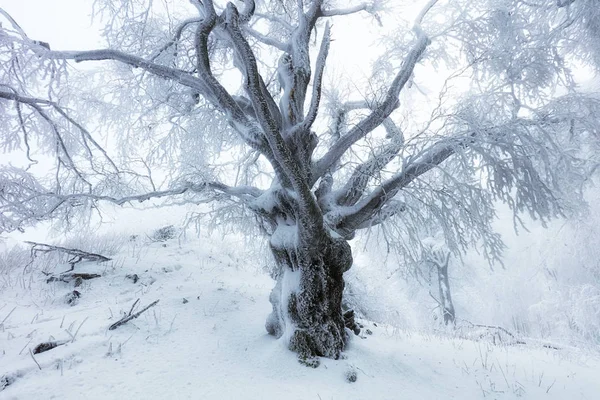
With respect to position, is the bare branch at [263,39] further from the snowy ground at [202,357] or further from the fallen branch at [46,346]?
the fallen branch at [46,346]

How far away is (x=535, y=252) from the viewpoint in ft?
49.0

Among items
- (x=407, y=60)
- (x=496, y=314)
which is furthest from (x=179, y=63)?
(x=496, y=314)

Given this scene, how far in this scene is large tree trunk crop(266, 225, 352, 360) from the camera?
3.90 meters

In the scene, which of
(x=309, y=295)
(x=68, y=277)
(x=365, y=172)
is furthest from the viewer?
(x=68, y=277)

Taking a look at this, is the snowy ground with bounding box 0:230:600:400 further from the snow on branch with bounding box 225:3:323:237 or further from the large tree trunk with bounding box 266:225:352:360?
the snow on branch with bounding box 225:3:323:237

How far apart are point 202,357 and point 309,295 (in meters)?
1.48

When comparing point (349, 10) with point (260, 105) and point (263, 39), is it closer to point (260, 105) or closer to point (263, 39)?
point (263, 39)

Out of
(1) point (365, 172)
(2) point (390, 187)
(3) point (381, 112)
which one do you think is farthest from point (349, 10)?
Answer: (2) point (390, 187)

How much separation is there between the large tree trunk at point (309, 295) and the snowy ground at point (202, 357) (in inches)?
8.6

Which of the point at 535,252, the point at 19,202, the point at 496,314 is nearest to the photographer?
the point at 19,202

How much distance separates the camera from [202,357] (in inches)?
138

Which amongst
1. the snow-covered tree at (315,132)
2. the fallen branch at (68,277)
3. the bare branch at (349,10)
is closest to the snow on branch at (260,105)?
the snow-covered tree at (315,132)

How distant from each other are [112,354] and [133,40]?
431 cm

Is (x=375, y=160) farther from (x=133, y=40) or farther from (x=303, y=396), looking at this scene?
(x=133, y=40)
